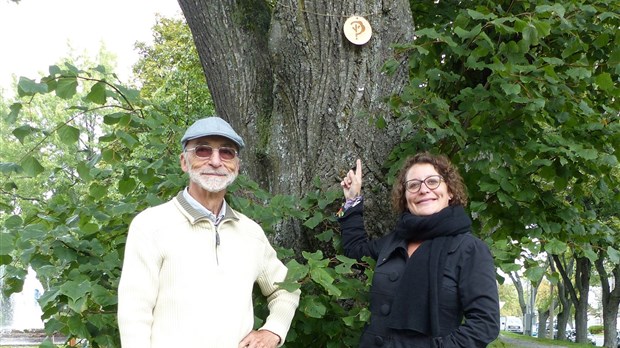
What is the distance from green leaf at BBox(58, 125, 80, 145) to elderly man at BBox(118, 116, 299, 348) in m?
0.80

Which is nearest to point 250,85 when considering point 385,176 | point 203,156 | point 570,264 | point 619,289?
point 385,176

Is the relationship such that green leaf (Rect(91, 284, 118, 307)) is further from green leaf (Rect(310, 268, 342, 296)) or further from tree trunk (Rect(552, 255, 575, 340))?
tree trunk (Rect(552, 255, 575, 340))

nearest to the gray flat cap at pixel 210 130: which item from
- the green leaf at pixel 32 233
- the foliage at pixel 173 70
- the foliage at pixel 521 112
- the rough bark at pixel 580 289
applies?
the green leaf at pixel 32 233

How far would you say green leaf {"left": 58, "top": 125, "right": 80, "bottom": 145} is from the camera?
3.49 m

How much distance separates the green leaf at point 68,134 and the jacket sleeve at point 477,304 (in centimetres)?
202

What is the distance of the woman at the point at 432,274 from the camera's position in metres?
2.77

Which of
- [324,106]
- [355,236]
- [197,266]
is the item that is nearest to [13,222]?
[197,266]

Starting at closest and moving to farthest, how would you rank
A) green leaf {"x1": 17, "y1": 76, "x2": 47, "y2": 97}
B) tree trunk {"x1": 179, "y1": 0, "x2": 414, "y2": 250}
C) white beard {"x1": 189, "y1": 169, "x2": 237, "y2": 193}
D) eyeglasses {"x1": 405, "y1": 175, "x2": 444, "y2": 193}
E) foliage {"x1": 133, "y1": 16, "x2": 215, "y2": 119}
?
white beard {"x1": 189, "y1": 169, "x2": 237, "y2": 193} < green leaf {"x1": 17, "y1": 76, "x2": 47, "y2": 97} < eyeglasses {"x1": 405, "y1": 175, "x2": 444, "y2": 193} < tree trunk {"x1": 179, "y1": 0, "x2": 414, "y2": 250} < foliage {"x1": 133, "y1": 16, "x2": 215, "y2": 119}

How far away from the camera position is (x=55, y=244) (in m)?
3.20

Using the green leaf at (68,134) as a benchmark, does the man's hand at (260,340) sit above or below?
below

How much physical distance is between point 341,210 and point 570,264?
2441 centimetres

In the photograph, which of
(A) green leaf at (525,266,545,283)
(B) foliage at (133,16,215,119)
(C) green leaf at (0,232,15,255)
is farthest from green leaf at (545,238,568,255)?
(B) foliage at (133,16,215,119)

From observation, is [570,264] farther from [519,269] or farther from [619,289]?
[519,269]

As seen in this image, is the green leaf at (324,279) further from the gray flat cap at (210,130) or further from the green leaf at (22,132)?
the green leaf at (22,132)
